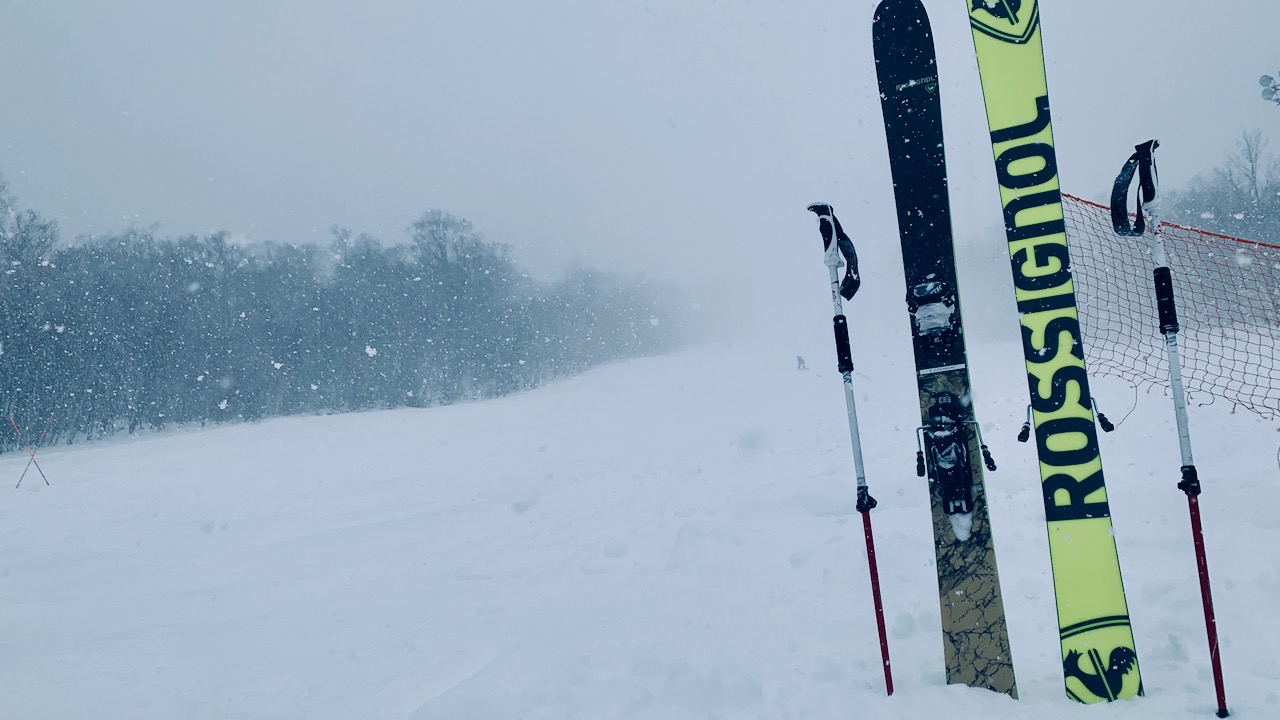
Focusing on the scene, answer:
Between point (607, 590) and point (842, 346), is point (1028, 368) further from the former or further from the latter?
point (607, 590)

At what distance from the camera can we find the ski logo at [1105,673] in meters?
2.49

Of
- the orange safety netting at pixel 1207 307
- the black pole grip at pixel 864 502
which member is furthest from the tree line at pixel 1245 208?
the black pole grip at pixel 864 502

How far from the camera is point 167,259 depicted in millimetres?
33188

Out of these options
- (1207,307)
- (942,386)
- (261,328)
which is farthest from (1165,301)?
(261,328)

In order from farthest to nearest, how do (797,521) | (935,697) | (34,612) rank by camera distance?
(797,521) < (34,612) < (935,697)

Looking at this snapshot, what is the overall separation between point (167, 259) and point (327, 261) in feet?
25.7

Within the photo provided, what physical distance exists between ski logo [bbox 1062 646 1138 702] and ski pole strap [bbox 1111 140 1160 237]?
1.67m

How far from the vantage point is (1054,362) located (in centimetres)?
273

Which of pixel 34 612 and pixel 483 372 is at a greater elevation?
pixel 483 372

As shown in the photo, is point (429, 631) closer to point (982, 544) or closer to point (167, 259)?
point (982, 544)

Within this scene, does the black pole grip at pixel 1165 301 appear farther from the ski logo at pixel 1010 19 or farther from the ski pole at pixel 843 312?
the ski logo at pixel 1010 19

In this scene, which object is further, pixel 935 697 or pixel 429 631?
pixel 429 631

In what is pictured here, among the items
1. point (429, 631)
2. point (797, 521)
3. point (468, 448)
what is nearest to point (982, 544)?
point (797, 521)

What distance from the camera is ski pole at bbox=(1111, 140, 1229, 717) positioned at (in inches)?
88.5
